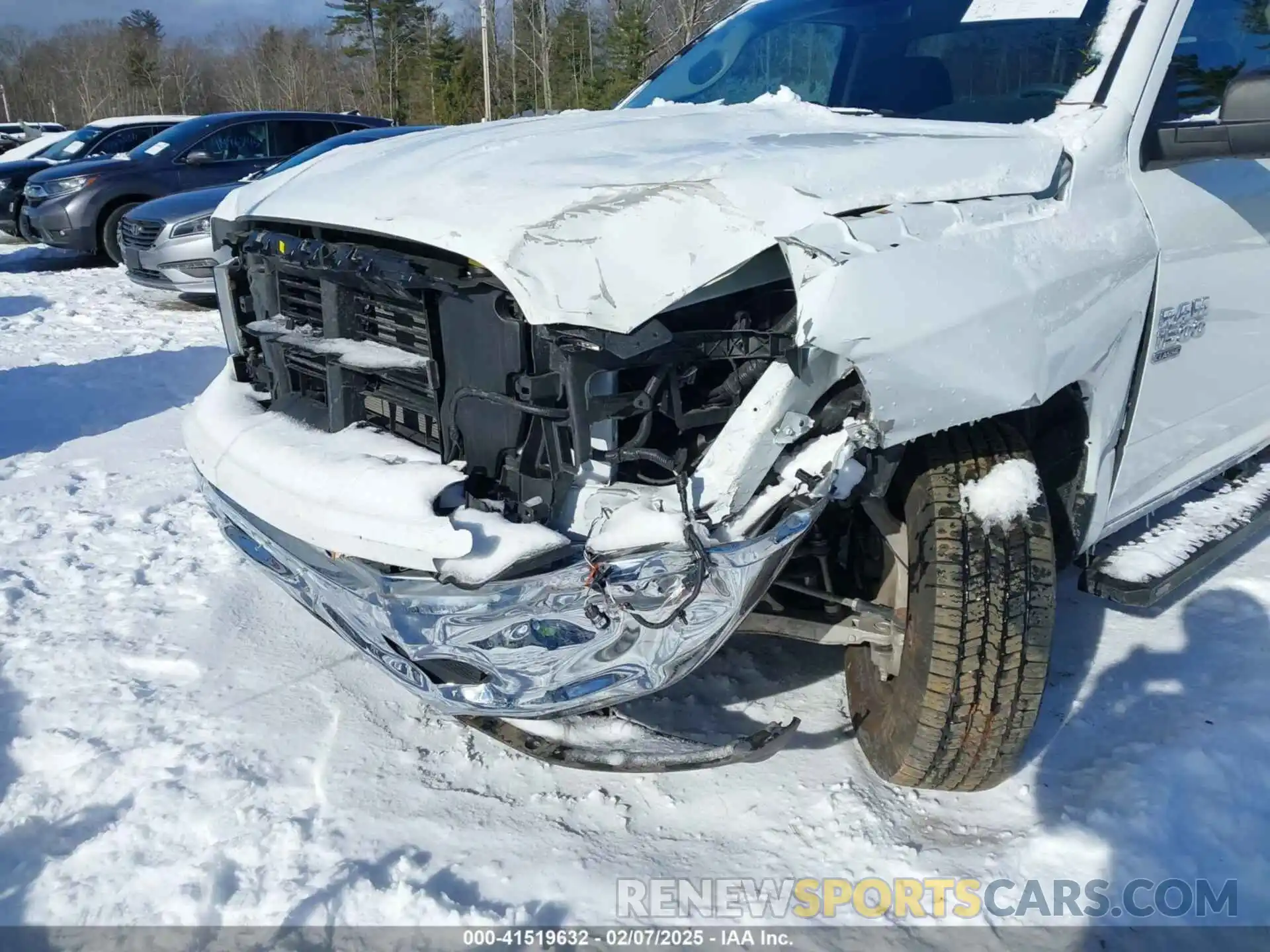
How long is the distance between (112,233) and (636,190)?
10.8m

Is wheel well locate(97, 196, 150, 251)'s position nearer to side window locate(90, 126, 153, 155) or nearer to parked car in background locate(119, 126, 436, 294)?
parked car in background locate(119, 126, 436, 294)

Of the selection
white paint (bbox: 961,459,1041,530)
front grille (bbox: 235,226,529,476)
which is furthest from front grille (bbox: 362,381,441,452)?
white paint (bbox: 961,459,1041,530)

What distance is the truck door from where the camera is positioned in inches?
95.8

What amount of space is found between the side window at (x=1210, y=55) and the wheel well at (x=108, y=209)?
10683 mm

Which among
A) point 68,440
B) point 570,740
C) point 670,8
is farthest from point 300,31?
point 570,740

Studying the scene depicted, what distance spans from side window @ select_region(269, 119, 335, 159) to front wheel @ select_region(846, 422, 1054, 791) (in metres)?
10.0

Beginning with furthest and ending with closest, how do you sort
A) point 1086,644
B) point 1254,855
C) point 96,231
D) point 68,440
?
1. point 96,231
2. point 68,440
3. point 1086,644
4. point 1254,855

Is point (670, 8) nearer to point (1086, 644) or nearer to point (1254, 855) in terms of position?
point (1086, 644)

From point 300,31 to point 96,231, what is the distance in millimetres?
52457

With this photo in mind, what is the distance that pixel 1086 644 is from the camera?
3096 millimetres

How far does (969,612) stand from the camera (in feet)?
7.09

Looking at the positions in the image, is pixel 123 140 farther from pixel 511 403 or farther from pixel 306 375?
pixel 511 403

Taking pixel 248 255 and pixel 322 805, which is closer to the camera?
pixel 322 805

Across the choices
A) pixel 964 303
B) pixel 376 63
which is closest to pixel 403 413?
pixel 964 303
